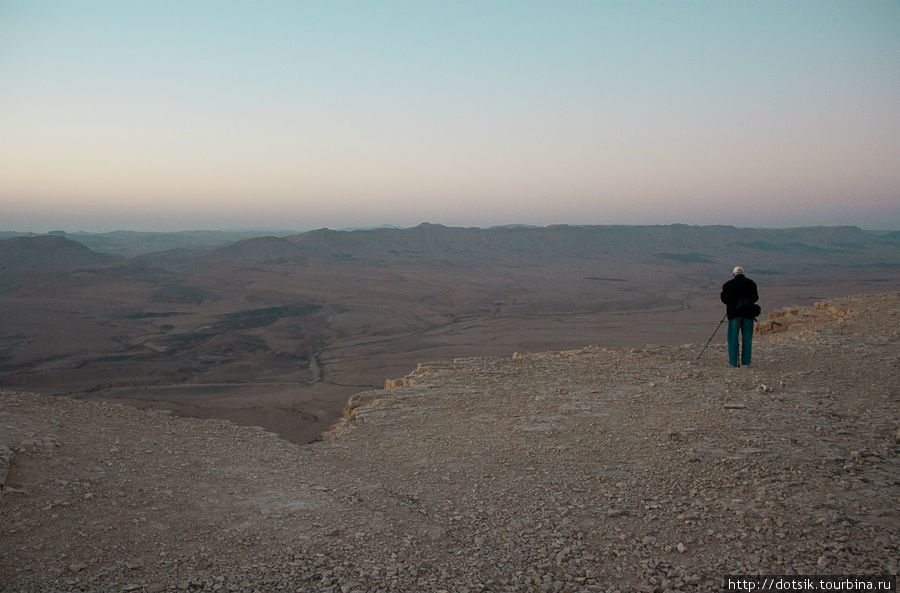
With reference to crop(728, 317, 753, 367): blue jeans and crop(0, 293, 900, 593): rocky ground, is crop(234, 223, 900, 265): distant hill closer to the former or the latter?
crop(728, 317, 753, 367): blue jeans

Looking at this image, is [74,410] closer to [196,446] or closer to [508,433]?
[196,446]

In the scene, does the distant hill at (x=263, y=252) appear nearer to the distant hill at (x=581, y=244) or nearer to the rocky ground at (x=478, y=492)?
Answer: the distant hill at (x=581, y=244)

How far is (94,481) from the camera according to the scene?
14.5 feet

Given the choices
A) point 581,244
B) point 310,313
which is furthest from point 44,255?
point 581,244

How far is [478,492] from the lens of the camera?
4664mm

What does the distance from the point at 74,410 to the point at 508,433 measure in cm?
527

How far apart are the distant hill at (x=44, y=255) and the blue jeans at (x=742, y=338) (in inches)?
3083

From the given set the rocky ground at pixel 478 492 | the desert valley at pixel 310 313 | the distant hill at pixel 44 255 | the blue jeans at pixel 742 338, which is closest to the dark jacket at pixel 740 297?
the blue jeans at pixel 742 338

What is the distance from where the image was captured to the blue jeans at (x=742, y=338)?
827 centimetres

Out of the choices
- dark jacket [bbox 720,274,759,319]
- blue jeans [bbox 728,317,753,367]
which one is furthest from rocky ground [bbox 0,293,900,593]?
dark jacket [bbox 720,274,759,319]

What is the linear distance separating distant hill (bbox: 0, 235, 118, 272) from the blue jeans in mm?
78308

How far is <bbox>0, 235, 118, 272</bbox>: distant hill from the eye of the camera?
224 ft

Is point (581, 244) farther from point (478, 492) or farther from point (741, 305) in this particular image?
point (478, 492)

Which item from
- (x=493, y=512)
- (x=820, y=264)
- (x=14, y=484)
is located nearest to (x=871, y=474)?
(x=493, y=512)
